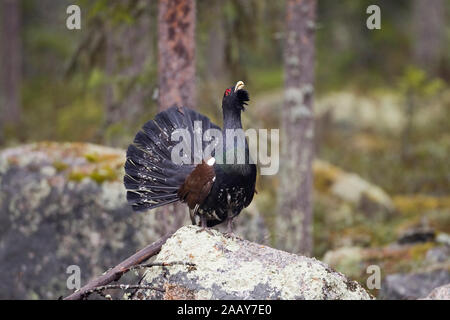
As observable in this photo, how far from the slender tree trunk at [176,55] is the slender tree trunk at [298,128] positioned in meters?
2.95

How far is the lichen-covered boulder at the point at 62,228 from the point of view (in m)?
6.87

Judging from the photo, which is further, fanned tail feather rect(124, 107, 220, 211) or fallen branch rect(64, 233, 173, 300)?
fanned tail feather rect(124, 107, 220, 211)

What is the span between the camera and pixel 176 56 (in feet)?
21.5

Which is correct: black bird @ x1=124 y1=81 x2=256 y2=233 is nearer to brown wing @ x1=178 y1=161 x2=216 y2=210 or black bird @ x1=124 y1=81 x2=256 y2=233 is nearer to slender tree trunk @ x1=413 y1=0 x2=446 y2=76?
brown wing @ x1=178 y1=161 x2=216 y2=210

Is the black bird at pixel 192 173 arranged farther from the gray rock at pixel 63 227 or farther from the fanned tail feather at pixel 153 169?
the gray rock at pixel 63 227

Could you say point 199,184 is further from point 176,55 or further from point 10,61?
point 10,61

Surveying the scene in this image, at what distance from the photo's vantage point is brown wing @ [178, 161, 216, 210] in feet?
14.5

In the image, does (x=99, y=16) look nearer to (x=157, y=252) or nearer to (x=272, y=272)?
(x=157, y=252)

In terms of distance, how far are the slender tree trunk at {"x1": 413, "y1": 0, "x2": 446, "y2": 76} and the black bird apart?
16.7 meters

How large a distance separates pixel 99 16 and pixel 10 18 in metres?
13.2

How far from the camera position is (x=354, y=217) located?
12133 millimetres

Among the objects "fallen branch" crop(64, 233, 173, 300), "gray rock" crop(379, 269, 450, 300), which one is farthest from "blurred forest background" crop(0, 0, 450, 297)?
"fallen branch" crop(64, 233, 173, 300)

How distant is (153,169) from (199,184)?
570 mm
